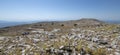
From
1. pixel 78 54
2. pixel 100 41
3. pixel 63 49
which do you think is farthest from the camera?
pixel 100 41

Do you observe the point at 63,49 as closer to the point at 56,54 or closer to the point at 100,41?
the point at 56,54

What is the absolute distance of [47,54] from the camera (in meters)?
13.7

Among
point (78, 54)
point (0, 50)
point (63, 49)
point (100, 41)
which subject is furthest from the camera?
point (100, 41)

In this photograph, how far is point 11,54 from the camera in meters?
14.7

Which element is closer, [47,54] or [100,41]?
[47,54]

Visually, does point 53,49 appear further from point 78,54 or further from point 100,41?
point 100,41

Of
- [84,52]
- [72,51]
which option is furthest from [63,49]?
[84,52]

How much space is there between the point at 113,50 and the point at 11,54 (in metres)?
9.44

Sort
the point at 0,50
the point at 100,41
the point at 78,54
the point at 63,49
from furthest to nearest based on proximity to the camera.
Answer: the point at 100,41 → the point at 0,50 → the point at 63,49 → the point at 78,54

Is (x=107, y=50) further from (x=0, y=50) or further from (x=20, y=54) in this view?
(x=0, y=50)

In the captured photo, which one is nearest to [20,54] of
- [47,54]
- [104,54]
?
[47,54]

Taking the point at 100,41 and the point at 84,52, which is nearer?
the point at 84,52

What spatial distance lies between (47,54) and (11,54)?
3.58m

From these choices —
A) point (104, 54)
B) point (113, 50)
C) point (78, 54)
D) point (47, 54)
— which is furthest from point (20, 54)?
point (113, 50)
